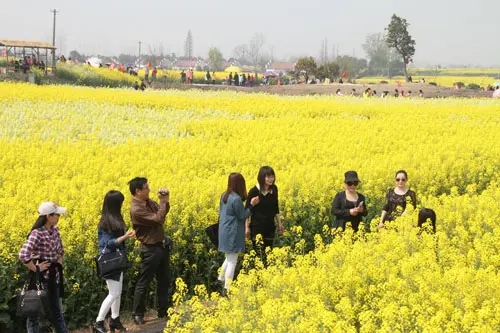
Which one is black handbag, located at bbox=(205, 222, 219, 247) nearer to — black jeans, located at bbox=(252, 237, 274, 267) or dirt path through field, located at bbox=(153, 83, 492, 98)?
black jeans, located at bbox=(252, 237, 274, 267)

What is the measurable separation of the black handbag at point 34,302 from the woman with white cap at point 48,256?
124mm

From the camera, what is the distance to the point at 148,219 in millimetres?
7457

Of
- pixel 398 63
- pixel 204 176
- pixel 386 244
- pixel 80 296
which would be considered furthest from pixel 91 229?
pixel 398 63

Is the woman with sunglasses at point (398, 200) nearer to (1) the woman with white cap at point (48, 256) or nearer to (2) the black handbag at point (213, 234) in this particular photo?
(2) the black handbag at point (213, 234)

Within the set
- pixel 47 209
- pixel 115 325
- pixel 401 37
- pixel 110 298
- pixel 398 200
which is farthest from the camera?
pixel 401 37

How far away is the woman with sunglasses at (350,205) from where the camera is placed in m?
8.45

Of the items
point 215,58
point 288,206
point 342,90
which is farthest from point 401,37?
point 215,58

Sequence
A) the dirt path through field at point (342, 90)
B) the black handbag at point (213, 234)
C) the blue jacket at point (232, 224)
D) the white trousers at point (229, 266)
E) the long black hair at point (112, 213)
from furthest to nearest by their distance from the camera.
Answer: the dirt path through field at point (342, 90)
the black handbag at point (213, 234)
the white trousers at point (229, 266)
the blue jacket at point (232, 224)
the long black hair at point (112, 213)

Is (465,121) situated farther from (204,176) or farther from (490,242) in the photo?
(490,242)

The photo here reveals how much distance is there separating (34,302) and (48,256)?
0.46 metres

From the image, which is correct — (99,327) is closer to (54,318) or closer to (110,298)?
(110,298)

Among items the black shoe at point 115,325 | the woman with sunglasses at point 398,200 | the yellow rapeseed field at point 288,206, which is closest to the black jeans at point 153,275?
the yellow rapeseed field at point 288,206

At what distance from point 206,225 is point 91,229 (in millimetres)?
1558

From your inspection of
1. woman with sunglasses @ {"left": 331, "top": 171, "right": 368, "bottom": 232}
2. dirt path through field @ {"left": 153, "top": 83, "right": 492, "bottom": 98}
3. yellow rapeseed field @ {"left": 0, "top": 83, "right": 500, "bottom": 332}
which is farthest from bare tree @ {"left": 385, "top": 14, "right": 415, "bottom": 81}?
woman with sunglasses @ {"left": 331, "top": 171, "right": 368, "bottom": 232}
